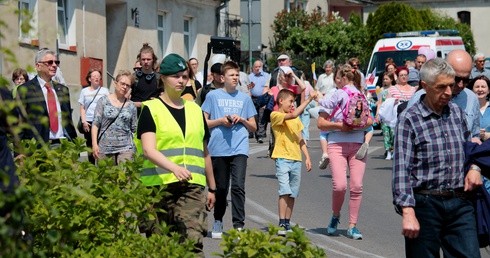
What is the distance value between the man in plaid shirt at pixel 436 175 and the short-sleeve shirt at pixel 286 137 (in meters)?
6.11

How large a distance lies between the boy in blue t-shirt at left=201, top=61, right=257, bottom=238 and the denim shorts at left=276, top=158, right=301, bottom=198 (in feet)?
2.23

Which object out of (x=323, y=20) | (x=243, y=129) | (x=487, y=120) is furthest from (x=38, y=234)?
(x=323, y=20)

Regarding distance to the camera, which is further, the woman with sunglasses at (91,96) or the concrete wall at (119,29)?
the concrete wall at (119,29)

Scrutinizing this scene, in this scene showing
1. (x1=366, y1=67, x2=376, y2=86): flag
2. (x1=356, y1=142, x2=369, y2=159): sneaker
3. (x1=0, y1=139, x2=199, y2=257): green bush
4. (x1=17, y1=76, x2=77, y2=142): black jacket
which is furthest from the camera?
(x1=366, y1=67, x2=376, y2=86): flag

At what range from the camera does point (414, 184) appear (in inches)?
279

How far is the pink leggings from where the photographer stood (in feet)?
40.9

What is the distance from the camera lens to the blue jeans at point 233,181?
12.2m

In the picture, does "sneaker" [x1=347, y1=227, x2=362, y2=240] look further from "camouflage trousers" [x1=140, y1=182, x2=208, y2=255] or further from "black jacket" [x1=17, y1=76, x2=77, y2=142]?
"camouflage trousers" [x1=140, y1=182, x2=208, y2=255]

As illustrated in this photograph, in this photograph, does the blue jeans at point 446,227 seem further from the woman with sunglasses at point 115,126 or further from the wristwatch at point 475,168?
the woman with sunglasses at point 115,126

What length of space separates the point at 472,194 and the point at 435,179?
27 cm

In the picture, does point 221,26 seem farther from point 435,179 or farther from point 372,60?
point 435,179

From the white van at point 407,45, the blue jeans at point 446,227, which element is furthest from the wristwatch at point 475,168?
the white van at point 407,45

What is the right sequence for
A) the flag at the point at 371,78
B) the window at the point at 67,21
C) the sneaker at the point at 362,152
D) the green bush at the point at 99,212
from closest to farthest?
the green bush at the point at 99,212 < the sneaker at the point at 362,152 < the window at the point at 67,21 < the flag at the point at 371,78

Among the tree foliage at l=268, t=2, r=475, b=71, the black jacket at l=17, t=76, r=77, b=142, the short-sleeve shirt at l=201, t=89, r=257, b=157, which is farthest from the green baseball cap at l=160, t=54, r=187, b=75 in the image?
the tree foliage at l=268, t=2, r=475, b=71
